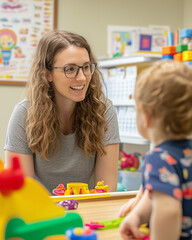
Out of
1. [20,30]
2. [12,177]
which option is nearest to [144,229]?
[12,177]

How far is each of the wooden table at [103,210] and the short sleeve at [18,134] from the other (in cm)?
57

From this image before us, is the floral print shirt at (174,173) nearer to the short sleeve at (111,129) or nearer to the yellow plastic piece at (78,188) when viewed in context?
the yellow plastic piece at (78,188)

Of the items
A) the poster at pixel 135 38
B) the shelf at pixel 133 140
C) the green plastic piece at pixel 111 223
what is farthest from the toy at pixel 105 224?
the poster at pixel 135 38

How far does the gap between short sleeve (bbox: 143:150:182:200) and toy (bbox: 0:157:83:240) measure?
0.19m

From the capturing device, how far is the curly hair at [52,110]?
1460mm

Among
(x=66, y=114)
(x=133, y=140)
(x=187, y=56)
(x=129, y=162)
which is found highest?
(x=187, y=56)

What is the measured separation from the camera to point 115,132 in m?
1.60

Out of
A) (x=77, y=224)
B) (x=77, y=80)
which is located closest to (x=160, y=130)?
(x=77, y=224)

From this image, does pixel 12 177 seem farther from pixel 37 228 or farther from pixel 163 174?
pixel 163 174

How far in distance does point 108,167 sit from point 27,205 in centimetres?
96

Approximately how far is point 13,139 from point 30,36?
2109 mm

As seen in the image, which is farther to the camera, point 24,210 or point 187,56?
point 187,56

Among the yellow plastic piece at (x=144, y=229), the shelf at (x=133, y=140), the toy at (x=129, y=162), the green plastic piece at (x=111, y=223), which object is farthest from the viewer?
the toy at (x=129, y=162)

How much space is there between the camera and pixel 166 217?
0.52 m
